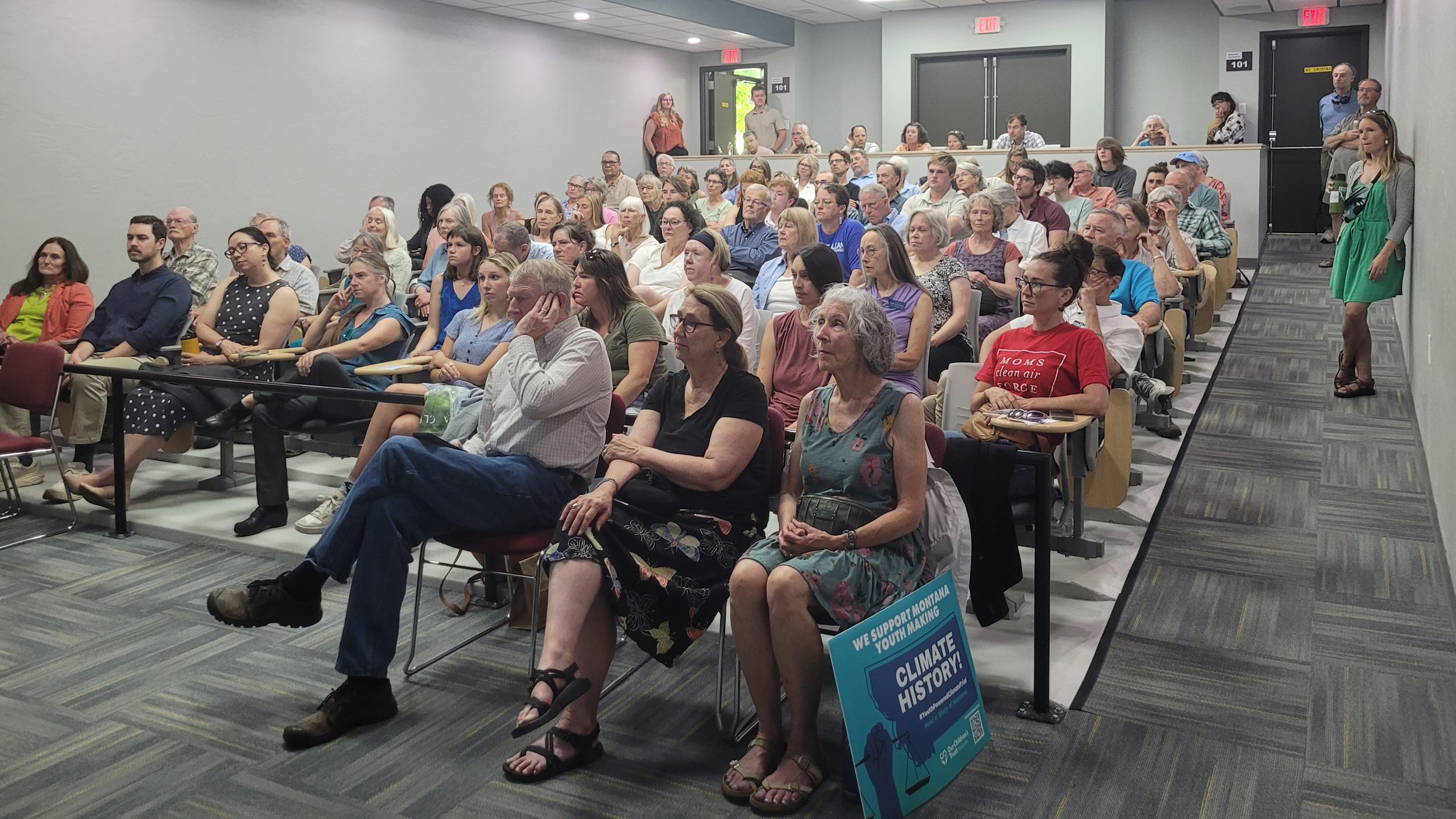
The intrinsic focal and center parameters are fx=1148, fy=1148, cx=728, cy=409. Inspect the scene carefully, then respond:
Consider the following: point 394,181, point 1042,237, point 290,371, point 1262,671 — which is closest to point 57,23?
point 394,181

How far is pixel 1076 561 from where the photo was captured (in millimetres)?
3891

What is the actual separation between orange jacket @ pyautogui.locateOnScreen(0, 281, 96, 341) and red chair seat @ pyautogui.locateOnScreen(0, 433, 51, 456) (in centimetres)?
142

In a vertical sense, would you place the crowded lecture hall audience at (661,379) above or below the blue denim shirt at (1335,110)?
below

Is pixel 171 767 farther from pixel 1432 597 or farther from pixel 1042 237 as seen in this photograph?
pixel 1042 237

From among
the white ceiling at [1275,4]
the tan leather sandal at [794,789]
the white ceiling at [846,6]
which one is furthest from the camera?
the white ceiling at [846,6]

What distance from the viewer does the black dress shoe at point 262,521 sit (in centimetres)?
454

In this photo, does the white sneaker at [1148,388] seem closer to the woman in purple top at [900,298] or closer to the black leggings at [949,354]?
the black leggings at [949,354]

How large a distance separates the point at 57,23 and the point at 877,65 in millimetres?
9912

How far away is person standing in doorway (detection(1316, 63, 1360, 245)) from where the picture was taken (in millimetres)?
10938

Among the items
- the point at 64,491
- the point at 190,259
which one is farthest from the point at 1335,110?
the point at 64,491

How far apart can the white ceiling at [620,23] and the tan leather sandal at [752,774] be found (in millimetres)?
9935

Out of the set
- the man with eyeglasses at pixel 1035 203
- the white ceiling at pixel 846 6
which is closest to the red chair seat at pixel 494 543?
the man with eyeglasses at pixel 1035 203

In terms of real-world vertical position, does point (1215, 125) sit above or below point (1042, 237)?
above

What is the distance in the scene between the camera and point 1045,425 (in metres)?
3.31
